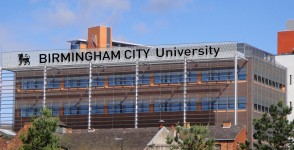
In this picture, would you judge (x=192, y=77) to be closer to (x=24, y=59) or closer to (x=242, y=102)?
(x=242, y=102)

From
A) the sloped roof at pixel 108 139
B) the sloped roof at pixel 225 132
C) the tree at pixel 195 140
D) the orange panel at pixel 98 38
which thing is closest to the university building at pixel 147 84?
the orange panel at pixel 98 38

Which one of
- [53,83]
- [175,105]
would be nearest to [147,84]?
[175,105]

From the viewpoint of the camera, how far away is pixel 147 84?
142500 mm

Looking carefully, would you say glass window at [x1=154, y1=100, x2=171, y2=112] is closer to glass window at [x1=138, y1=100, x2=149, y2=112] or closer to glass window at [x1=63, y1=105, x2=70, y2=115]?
glass window at [x1=138, y1=100, x2=149, y2=112]

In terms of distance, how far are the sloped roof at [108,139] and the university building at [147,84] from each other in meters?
21.4

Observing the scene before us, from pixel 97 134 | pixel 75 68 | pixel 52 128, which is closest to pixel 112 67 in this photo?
pixel 75 68

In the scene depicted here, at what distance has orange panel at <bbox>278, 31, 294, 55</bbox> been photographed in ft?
511

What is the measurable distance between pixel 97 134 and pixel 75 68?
106 ft

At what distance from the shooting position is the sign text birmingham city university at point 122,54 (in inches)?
5408

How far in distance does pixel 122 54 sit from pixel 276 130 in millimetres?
65471

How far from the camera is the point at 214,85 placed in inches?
5418

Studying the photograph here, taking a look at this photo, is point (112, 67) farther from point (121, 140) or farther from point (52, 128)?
point (52, 128)

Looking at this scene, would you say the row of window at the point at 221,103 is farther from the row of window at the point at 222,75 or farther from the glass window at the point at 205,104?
the row of window at the point at 222,75

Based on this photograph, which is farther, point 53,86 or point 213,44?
point 53,86
